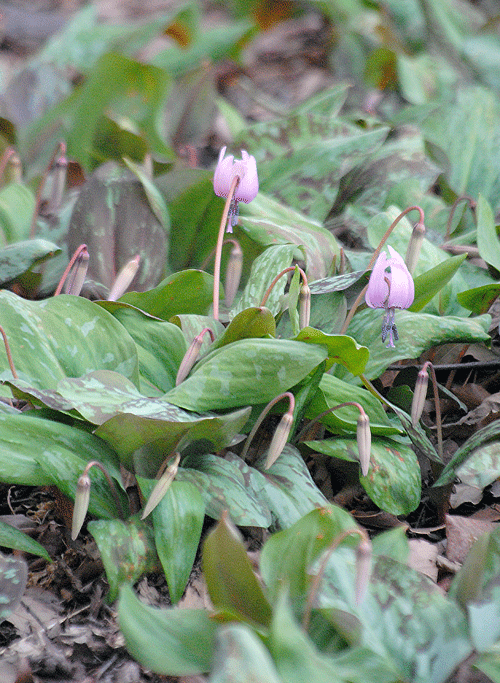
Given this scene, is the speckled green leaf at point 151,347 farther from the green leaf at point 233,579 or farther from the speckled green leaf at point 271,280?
the green leaf at point 233,579

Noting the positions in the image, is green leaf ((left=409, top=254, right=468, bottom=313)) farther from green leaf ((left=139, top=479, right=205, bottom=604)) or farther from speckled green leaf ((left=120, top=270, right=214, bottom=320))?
green leaf ((left=139, top=479, right=205, bottom=604))

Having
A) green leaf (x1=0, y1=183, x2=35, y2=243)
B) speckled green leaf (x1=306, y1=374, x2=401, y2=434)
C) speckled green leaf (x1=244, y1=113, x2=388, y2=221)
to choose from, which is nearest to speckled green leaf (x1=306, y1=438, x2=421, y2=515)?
speckled green leaf (x1=306, y1=374, x2=401, y2=434)

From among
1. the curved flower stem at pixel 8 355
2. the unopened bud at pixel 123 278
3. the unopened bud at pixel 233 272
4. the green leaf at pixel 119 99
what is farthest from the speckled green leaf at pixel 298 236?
the green leaf at pixel 119 99

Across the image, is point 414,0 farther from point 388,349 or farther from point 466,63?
point 388,349

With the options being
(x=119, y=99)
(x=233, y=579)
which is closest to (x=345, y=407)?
(x=233, y=579)

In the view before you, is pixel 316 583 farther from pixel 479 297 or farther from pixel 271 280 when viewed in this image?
pixel 479 297

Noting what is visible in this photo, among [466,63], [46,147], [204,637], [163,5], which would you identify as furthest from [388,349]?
[163,5]

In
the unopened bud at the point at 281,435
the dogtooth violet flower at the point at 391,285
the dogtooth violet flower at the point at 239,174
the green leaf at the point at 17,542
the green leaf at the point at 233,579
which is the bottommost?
the green leaf at the point at 17,542
